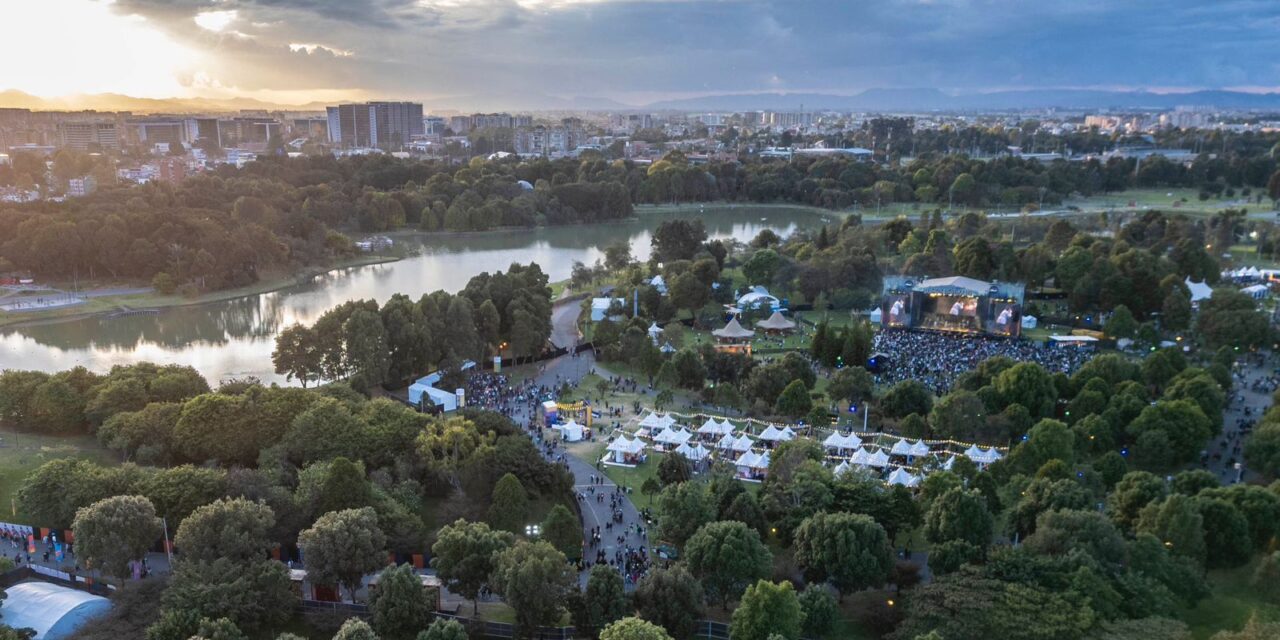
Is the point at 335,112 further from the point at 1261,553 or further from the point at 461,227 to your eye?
the point at 1261,553

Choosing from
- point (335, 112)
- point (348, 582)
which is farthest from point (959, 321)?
point (335, 112)

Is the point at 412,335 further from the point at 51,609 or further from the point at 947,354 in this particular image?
the point at 947,354

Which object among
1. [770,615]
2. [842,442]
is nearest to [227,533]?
[770,615]

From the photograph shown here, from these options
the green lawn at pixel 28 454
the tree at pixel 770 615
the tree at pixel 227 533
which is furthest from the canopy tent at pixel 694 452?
the green lawn at pixel 28 454

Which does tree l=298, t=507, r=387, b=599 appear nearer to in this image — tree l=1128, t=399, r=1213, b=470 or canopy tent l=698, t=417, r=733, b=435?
canopy tent l=698, t=417, r=733, b=435

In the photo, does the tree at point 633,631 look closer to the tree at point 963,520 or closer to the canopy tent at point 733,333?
the tree at point 963,520

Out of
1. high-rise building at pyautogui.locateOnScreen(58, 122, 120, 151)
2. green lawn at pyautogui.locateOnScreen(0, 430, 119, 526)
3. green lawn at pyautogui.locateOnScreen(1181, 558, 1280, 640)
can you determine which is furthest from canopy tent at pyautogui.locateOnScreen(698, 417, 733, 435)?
high-rise building at pyautogui.locateOnScreen(58, 122, 120, 151)
